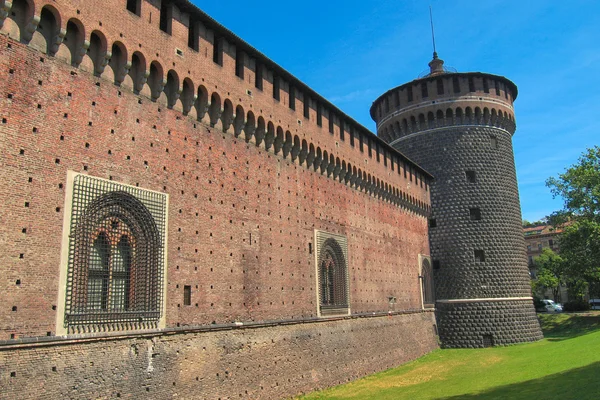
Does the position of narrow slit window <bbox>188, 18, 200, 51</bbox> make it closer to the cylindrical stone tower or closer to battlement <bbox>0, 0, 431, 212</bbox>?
battlement <bbox>0, 0, 431, 212</bbox>

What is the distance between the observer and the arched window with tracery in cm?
2591

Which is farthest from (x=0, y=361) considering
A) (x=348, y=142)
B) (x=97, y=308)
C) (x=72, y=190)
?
(x=348, y=142)

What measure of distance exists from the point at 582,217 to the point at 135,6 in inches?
1141

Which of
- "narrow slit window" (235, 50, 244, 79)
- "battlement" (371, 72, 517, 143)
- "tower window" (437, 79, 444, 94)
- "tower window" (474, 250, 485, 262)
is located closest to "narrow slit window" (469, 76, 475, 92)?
"battlement" (371, 72, 517, 143)

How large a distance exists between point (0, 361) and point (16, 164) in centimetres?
338

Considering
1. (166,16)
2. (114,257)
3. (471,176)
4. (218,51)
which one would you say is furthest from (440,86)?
(114,257)

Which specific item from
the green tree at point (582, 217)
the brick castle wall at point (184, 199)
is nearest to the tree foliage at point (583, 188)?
the green tree at point (582, 217)

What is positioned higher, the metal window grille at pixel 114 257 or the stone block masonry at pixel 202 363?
the metal window grille at pixel 114 257

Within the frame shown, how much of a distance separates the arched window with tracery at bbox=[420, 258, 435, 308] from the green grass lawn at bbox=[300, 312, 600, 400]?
256cm

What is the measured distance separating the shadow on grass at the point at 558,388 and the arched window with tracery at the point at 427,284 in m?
10.6

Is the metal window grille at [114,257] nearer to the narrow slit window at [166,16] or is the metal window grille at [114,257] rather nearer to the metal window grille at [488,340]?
the narrow slit window at [166,16]

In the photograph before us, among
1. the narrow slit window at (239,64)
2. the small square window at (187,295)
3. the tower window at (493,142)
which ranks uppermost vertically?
the tower window at (493,142)

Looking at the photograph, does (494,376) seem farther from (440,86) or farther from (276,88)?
(440,86)

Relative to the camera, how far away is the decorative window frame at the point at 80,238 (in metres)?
9.34
